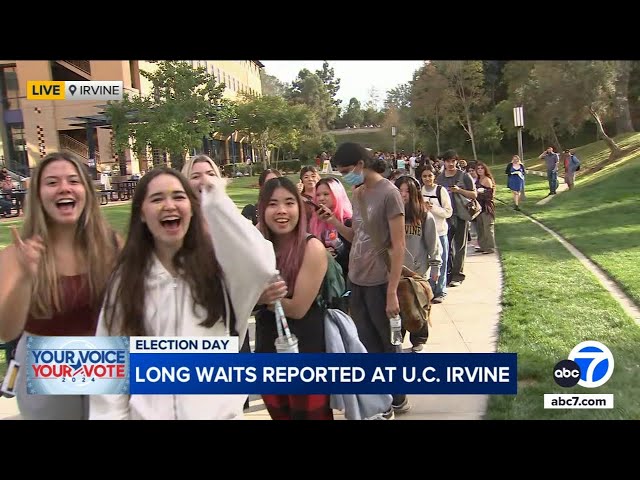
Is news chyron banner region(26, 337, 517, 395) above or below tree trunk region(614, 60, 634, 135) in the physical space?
below

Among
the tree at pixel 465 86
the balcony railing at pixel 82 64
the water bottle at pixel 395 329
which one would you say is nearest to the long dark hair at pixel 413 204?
the tree at pixel 465 86

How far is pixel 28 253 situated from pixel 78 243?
20 centimetres

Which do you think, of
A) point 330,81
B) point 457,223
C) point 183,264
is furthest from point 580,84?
point 457,223

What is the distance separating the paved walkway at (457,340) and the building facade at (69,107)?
1.46 metres

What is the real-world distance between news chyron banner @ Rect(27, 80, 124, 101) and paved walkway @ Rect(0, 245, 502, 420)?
168 centimetres

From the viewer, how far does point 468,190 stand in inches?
205

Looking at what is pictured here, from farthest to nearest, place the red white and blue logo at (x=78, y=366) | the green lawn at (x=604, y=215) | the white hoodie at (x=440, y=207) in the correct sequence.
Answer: the white hoodie at (x=440, y=207) → the green lawn at (x=604, y=215) → the red white and blue logo at (x=78, y=366)

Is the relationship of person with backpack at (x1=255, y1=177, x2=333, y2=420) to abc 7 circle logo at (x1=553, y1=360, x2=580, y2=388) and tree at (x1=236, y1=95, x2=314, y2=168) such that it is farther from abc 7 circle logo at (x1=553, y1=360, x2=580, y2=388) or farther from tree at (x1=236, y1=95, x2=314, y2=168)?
abc 7 circle logo at (x1=553, y1=360, x2=580, y2=388)

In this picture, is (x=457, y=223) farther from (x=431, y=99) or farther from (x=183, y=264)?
(x=183, y=264)

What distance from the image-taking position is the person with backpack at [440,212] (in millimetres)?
4700

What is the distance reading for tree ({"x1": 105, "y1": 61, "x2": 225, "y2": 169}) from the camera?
2.70 meters

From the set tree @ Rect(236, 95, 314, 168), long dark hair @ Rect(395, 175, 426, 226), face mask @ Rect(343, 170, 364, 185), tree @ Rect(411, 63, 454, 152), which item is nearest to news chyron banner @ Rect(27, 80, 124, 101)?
tree @ Rect(236, 95, 314, 168)

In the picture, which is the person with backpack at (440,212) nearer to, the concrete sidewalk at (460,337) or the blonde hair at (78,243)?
the concrete sidewalk at (460,337)
